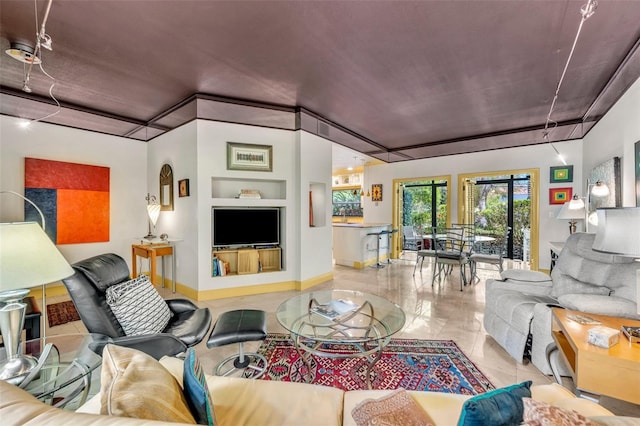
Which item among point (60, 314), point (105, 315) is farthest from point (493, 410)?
point (60, 314)

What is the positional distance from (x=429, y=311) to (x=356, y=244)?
2.64 metres

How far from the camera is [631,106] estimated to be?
9.25 ft

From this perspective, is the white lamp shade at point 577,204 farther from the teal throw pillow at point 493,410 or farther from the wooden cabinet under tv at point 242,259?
the wooden cabinet under tv at point 242,259

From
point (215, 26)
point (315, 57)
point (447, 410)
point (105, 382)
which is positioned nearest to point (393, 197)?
point (315, 57)

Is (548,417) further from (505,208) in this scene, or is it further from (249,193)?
(505,208)

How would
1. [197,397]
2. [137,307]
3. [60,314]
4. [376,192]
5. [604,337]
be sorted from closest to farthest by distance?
[197,397] → [604,337] → [137,307] → [60,314] → [376,192]

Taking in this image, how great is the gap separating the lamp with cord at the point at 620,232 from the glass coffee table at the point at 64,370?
2682 mm

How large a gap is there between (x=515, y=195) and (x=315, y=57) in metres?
6.22

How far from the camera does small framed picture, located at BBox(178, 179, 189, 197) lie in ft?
13.0

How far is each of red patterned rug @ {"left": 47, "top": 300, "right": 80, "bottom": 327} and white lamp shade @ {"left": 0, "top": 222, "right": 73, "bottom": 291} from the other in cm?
255

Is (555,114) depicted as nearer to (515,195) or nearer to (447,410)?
(515,195)

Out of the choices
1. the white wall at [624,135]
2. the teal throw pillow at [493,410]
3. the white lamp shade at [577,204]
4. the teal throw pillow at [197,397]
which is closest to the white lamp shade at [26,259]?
the teal throw pillow at [197,397]

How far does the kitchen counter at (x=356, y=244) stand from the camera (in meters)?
5.92

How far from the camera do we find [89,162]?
14.8 ft
